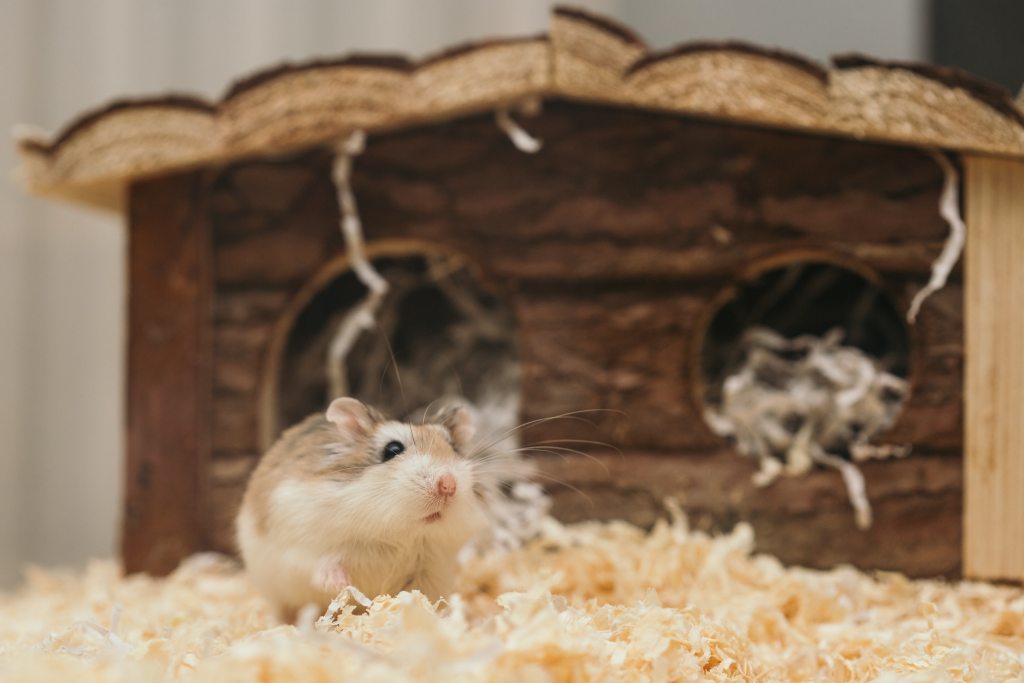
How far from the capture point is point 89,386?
2.98m

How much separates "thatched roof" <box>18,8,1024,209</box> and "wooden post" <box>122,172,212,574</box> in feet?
0.86

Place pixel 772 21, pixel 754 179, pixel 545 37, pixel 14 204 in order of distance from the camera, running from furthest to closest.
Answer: pixel 14 204 → pixel 754 179 → pixel 772 21 → pixel 545 37

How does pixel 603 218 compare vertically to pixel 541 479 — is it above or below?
above

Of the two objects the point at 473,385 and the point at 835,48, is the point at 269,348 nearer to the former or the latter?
the point at 473,385

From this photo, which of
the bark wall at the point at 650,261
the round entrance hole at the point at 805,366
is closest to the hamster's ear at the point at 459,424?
the bark wall at the point at 650,261

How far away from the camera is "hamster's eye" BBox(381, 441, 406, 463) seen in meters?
1.36

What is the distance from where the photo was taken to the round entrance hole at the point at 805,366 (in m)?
1.99

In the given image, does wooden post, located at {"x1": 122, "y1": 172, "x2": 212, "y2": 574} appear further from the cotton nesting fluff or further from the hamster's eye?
the hamster's eye

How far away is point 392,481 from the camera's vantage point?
1312 mm

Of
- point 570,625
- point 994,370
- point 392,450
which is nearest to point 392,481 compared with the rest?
point 392,450

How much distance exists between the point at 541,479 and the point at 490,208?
0.62 m

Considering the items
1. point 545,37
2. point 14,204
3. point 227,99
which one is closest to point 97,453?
point 14,204

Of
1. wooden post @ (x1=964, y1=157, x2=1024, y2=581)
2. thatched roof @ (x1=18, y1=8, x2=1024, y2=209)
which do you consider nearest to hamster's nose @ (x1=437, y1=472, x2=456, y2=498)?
thatched roof @ (x1=18, y1=8, x2=1024, y2=209)

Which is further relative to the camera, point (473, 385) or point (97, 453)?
point (97, 453)
